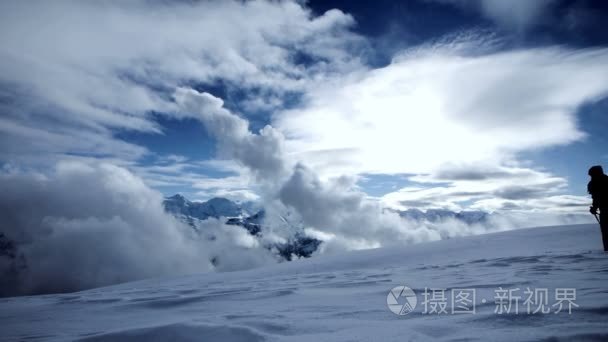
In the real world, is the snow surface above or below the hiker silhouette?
below

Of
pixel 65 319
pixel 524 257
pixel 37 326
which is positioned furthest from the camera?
pixel 524 257

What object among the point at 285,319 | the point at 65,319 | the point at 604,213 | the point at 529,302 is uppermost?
the point at 604,213

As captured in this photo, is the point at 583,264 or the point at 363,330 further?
the point at 583,264

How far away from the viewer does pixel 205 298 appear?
5.12 metres

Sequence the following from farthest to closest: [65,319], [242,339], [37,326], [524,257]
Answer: [524,257]
[65,319]
[37,326]
[242,339]

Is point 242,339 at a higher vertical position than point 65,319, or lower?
higher

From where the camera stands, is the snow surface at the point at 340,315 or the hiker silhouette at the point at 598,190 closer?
the snow surface at the point at 340,315

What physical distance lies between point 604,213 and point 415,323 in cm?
744

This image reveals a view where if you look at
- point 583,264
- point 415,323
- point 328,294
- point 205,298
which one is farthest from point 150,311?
point 583,264

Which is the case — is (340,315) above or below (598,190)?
below

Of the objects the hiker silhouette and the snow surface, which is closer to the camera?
the snow surface

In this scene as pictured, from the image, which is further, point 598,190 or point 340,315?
point 598,190

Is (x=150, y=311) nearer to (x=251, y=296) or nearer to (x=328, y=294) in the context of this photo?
(x=251, y=296)

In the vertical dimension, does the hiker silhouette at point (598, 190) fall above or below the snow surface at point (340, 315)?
above
